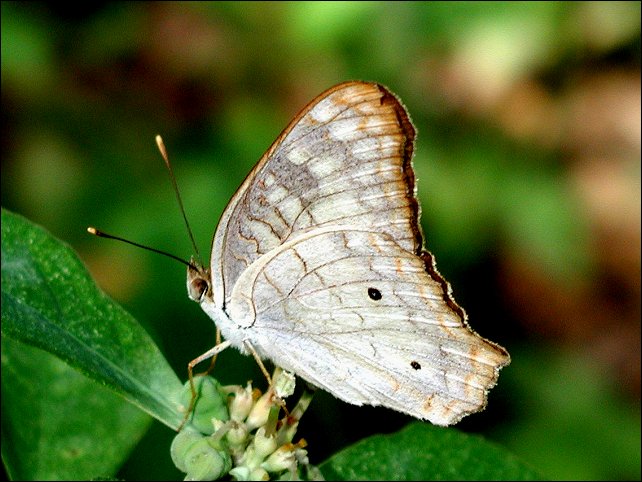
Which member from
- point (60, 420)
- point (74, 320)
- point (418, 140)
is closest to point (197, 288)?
point (74, 320)

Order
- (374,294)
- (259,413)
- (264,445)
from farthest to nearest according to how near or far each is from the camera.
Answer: (374,294), (259,413), (264,445)

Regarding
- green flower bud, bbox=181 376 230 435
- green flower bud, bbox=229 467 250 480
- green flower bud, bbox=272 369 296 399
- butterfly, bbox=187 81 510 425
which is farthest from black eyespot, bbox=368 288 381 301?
green flower bud, bbox=229 467 250 480

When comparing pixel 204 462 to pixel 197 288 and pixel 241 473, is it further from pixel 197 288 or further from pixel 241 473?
pixel 197 288

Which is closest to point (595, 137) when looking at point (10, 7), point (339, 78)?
point (339, 78)

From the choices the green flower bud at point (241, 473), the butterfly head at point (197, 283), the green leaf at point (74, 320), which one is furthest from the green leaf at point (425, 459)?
the butterfly head at point (197, 283)

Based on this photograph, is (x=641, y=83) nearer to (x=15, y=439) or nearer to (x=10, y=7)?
(x=10, y=7)

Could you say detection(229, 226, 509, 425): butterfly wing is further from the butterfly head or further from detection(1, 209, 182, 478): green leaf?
detection(1, 209, 182, 478): green leaf
